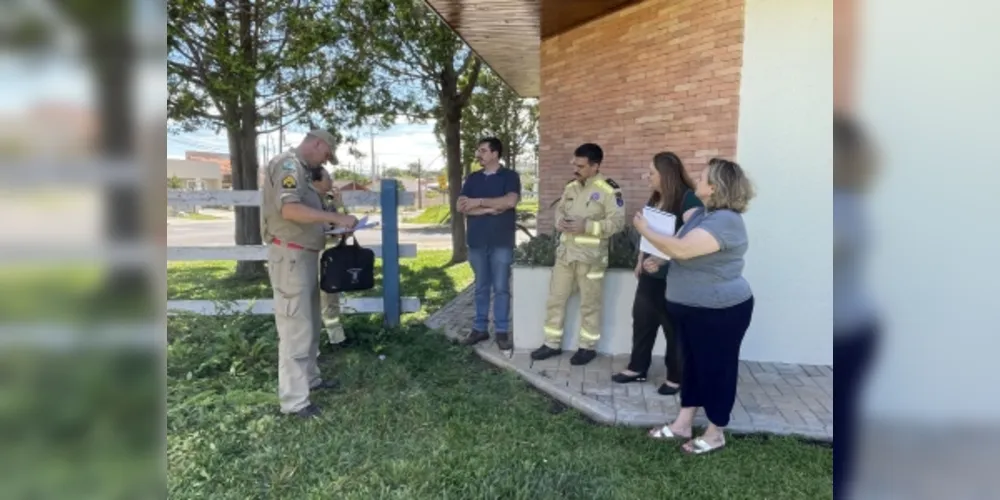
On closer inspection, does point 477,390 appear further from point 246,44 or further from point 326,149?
point 246,44

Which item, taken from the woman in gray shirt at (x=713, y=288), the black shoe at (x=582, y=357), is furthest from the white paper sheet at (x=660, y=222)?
the black shoe at (x=582, y=357)

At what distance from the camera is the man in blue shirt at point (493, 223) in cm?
515

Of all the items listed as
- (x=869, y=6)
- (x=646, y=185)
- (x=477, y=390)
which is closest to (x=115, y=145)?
(x=869, y=6)

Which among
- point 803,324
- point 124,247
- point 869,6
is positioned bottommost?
point 803,324

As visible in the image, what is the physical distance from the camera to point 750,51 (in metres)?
4.81

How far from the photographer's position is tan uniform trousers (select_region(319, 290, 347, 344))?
5.27 metres

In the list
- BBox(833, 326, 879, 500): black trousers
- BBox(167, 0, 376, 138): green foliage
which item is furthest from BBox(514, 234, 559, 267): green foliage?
BBox(167, 0, 376, 138): green foliage

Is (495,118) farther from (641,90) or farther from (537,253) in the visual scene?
(537,253)

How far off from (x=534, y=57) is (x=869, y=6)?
8.45 m

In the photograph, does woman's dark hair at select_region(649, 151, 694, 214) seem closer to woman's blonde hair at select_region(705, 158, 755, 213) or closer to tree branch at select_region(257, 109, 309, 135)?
woman's blonde hair at select_region(705, 158, 755, 213)

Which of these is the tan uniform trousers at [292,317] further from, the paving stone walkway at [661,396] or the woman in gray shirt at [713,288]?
the woman in gray shirt at [713,288]

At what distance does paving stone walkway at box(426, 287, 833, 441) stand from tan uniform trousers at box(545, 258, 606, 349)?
21 centimetres

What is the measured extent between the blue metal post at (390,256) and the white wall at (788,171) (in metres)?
3.20

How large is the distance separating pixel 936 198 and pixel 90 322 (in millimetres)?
1405
